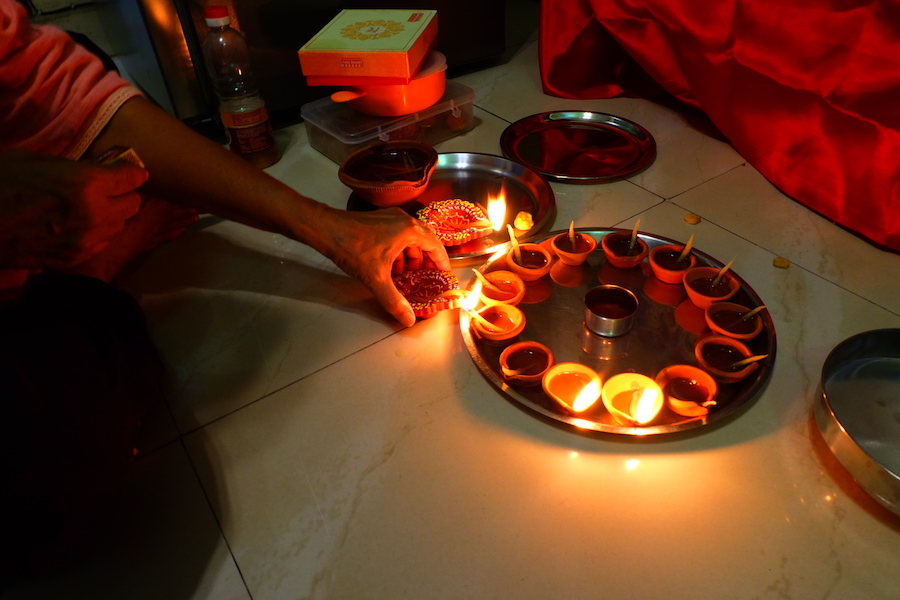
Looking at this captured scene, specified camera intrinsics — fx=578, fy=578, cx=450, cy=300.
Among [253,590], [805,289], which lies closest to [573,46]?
[805,289]

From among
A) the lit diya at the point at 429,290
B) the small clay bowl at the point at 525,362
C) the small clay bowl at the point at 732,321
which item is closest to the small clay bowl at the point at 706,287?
the small clay bowl at the point at 732,321

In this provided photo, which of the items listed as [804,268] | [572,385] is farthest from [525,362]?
[804,268]

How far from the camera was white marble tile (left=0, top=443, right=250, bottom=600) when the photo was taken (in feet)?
2.07

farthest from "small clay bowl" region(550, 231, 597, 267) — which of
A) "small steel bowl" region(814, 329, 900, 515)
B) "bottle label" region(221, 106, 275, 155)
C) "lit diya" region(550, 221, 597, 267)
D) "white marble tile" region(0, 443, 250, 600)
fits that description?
"bottle label" region(221, 106, 275, 155)

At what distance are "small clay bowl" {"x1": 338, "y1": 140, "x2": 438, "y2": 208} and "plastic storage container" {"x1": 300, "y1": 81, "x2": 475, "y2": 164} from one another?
0.12 metres

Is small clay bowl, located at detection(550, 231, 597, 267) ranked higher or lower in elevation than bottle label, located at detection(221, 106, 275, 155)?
lower

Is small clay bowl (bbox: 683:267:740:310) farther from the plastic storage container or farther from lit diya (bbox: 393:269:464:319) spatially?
the plastic storage container

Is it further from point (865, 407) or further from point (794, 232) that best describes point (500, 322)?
point (794, 232)

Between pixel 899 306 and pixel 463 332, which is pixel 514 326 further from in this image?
pixel 899 306

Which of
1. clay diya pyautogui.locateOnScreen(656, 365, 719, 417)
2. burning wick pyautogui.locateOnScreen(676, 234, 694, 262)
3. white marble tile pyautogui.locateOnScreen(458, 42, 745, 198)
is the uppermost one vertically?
burning wick pyautogui.locateOnScreen(676, 234, 694, 262)

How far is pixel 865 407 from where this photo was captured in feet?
2.49

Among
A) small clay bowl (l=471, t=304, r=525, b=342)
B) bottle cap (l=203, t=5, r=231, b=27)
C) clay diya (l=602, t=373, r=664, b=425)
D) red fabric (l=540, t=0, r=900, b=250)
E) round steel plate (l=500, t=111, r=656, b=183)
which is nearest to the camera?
clay diya (l=602, t=373, r=664, b=425)

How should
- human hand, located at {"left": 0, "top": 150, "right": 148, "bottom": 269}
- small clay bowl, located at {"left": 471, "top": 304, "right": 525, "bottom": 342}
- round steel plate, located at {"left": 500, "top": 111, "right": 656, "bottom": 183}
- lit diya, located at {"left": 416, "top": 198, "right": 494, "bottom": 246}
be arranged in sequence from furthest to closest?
1. round steel plate, located at {"left": 500, "top": 111, "right": 656, "bottom": 183}
2. lit diya, located at {"left": 416, "top": 198, "right": 494, "bottom": 246}
3. small clay bowl, located at {"left": 471, "top": 304, "right": 525, "bottom": 342}
4. human hand, located at {"left": 0, "top": 150, "right": 148, "bottom": 269}

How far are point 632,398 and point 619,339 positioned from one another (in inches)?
4.9
